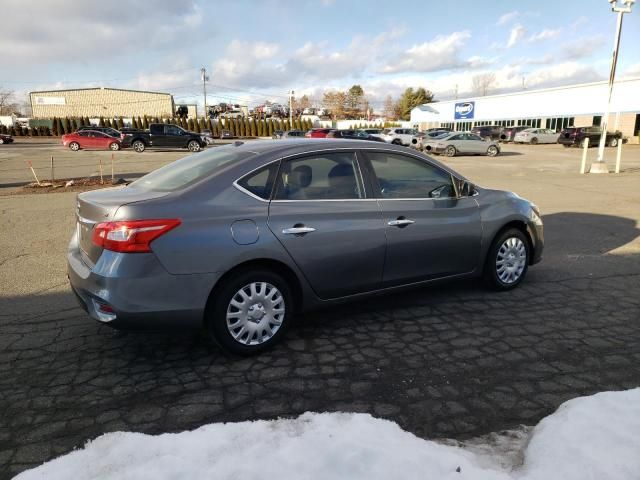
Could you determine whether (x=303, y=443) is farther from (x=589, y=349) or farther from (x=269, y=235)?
(x=589, y=349)

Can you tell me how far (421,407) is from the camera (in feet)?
10.1

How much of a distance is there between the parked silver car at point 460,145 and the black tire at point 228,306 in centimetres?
2792

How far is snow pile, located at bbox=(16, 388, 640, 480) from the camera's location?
7.62ft

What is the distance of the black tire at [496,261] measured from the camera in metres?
4.99

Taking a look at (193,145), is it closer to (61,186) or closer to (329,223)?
(61,186)

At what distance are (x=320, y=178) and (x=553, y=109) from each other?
5295 centimetres

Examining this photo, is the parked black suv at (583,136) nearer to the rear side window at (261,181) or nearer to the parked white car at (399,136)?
the parked white car at (399,136)

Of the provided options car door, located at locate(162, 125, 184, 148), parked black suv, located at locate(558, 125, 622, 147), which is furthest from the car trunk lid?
parked black suv, located at locate(558, 125, 622, 147)

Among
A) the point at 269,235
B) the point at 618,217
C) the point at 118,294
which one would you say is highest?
the point at 269,235

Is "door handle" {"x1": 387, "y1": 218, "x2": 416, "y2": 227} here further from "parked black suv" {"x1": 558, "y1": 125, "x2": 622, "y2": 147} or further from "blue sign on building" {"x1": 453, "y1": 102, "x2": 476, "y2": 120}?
"blue sign on building" {"x1": 453, "y1": 102, "x2": 476, "y2": 120}

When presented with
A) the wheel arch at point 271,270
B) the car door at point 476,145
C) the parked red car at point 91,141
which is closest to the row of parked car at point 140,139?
the parked red car at point 91,141

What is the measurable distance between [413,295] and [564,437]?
8.46ft

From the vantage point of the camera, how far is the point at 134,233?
3.27 meters

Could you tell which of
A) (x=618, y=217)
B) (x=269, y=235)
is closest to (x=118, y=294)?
(x=269, y=235)
